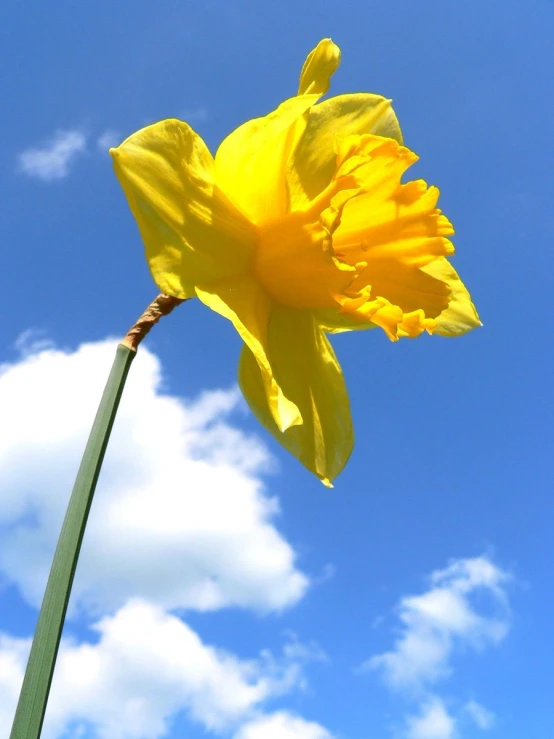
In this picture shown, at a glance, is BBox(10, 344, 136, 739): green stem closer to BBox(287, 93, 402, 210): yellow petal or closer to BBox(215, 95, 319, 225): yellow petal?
BBox(215, 95, 319, 225): yellow petal

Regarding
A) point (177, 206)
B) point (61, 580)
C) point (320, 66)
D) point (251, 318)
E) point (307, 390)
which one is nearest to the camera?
point (61, 580)

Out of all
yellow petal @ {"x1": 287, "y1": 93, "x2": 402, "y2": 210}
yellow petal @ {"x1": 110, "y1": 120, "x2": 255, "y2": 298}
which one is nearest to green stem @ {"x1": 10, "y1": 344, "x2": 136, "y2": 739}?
yellow petal @ {"x1": 110, "y1": 120, "x2": 255, "y2": 298}

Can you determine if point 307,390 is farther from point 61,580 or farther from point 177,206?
point 61,580

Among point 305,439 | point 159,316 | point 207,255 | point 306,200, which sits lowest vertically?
point 159,316

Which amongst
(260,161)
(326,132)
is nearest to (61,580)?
(260,161)

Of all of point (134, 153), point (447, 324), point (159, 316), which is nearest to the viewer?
point (159, 316)

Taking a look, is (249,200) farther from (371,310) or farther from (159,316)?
(159,316)

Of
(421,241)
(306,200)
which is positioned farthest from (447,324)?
(306,200)

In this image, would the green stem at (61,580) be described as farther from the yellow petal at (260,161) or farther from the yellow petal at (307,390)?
the yellow petal at (260,161)
